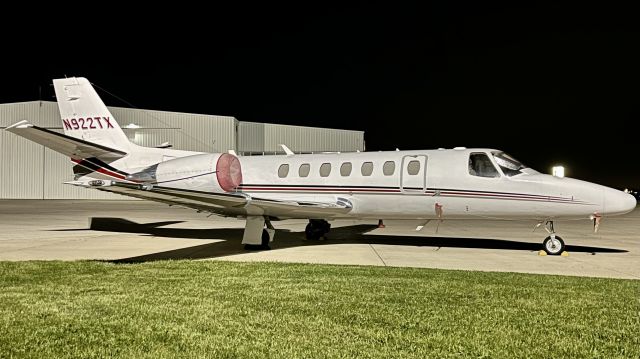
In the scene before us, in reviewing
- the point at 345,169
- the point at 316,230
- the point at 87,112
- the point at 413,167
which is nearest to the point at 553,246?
the point at 413,167

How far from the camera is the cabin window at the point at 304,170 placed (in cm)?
1397

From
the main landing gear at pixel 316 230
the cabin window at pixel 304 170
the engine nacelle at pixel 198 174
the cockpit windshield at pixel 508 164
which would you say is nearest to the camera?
the cockpit windshield at pixel 508 164

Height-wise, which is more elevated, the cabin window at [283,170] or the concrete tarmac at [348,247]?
the cabin window at [283,170]

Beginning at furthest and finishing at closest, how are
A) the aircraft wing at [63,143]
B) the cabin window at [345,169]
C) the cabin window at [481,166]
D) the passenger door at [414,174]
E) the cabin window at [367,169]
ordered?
1. the cabin window at [345,169]
2. the cabin window at [367,169]
3. the passenger door at [414,174]
4. the cabin window at [481,166]
5. the aircraft wing at [63,143]

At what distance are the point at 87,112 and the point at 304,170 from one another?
23.1 feet

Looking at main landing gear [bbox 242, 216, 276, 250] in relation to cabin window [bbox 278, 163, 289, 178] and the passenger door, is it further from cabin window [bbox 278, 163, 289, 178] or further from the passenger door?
the passenger door

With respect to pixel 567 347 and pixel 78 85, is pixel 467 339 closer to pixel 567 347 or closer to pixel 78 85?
pixel 567 347

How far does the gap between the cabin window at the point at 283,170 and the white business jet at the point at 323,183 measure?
0.03 metres

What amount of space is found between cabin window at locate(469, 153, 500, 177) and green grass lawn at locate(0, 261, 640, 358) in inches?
152

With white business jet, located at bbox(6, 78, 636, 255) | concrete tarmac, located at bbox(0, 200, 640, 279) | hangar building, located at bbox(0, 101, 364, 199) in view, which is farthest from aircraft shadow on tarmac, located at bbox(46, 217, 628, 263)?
hangar building, located at bbox(0, 101, 364, 199)

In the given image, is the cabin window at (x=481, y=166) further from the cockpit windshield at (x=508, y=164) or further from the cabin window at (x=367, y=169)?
the cabin window at (x=367, y=169)

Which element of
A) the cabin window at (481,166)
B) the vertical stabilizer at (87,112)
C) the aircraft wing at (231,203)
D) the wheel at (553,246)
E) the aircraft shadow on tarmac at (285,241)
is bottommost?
the aircraft shadow on tarmac at (285,241)

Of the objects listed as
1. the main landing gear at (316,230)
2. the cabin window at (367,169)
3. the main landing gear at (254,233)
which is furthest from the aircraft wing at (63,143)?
the cabin window at (367,169)

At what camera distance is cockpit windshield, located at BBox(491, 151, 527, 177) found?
11867 millimetres
